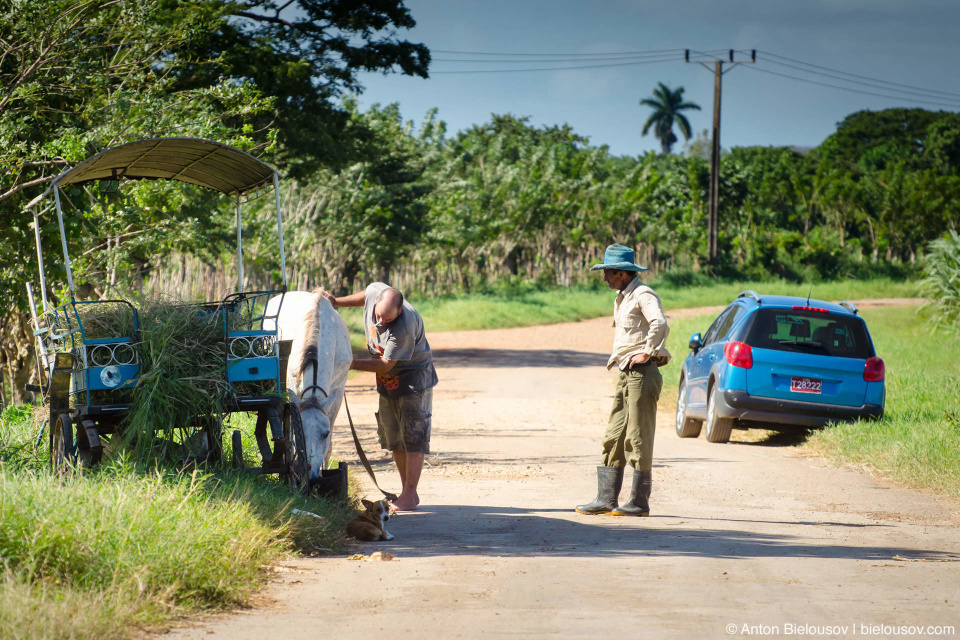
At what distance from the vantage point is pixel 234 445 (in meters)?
6.68

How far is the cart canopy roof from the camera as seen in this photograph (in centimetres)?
680

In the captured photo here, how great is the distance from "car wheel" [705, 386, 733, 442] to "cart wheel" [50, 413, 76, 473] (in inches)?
292

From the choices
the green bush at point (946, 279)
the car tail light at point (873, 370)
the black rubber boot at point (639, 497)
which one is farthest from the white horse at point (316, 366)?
the green bush at point (946, 279)

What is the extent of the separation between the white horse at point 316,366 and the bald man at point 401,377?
18cm

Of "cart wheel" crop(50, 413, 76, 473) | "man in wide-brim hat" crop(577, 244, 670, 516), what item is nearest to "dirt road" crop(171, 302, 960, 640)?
"man in wide-brim hat" crop(577, 244, 670, 516)

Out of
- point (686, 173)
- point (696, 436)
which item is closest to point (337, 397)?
point (696, 436)

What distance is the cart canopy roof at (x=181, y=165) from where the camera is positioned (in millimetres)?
6805

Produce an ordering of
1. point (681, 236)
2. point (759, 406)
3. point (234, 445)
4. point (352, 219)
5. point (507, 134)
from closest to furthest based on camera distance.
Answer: point (234, 445) < point (759, 406) < point (352, 219) < point (681, 236) < point (507, 134)

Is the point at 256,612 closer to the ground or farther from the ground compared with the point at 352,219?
closer to the ground

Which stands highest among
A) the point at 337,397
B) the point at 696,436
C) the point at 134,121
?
the point at 134,121

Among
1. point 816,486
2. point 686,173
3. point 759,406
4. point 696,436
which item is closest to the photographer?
point 816,486

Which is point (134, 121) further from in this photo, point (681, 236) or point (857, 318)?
point (681, 236)

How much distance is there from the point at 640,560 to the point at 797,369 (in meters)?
6.15

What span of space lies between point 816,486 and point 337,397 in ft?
14.3
